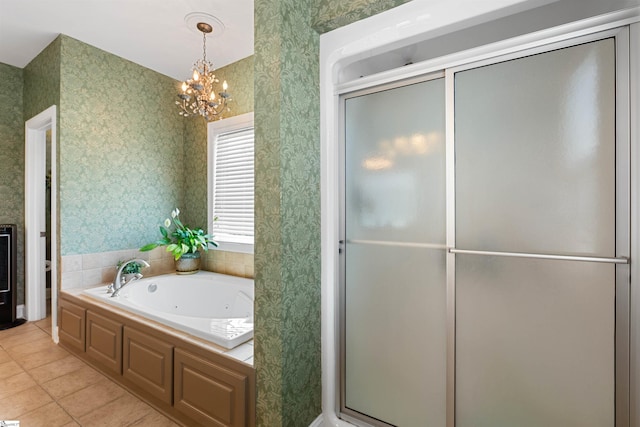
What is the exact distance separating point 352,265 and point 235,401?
93cm

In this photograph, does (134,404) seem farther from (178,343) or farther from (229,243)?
(229,243)

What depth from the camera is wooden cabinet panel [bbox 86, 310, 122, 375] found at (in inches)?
84.0

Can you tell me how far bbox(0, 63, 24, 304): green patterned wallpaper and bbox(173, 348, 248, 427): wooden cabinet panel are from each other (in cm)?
289

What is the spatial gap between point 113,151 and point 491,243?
3282 mm

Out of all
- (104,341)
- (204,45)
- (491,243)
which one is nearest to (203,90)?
(204,45)

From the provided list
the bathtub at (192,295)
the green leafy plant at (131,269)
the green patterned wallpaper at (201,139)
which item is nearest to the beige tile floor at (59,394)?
the bathtub at (192,295)

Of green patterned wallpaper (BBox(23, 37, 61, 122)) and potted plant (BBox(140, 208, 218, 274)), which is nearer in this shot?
green patterned wallpaper (BBox(23, 37, 61, 122))

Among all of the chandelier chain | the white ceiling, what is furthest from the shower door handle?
the chandelier chain

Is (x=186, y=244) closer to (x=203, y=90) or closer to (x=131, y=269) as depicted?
(x=131, y=269)

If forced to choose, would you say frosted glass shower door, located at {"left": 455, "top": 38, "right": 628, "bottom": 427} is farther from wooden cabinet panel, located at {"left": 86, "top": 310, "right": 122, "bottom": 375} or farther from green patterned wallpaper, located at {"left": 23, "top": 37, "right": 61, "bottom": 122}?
green patterned wallpaper, located at {"left": 23, "top": 37, "right": 61, "bottom": 122}

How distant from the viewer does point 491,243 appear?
1376mm

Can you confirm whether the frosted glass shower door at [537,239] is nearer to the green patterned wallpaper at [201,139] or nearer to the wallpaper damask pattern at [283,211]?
the wallpaper damask pattern at [283,211]

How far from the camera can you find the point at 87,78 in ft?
9.01

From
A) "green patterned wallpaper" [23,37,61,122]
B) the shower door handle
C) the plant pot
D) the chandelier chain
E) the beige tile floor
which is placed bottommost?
the beige tile floor
